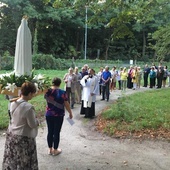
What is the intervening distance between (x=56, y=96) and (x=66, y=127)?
345 centimetres

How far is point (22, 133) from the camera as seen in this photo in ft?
14.3

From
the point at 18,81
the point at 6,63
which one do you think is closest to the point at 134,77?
the point at 18,81

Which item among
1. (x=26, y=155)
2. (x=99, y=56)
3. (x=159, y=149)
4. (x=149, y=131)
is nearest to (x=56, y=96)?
(x=26, y=155)

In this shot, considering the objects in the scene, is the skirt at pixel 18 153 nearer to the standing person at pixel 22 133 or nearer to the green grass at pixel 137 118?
the standing person at pixel 22 133

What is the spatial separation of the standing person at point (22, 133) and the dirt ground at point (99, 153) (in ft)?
3.75

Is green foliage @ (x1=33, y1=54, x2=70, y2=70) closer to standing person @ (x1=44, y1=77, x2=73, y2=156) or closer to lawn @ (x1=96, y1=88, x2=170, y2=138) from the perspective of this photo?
lawn @ (x1=96, y1=88, x2=170, y2=138)

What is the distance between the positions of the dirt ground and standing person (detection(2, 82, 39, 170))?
1142 mm

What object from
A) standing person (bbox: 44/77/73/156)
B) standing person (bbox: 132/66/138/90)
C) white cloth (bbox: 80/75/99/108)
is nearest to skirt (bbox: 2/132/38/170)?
standing person (bbox: 44/77/73/156)

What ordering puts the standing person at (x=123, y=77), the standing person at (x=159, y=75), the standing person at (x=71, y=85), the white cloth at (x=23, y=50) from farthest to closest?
1. the standing person at (x=159, y=75)
2. the standing person at (x=123, y=77)
3. the standing person at (x=71, y=85)
4. the white cloth at (x=23, y=50)

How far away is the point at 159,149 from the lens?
7.20 meters

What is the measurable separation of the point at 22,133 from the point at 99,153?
9.25 ft

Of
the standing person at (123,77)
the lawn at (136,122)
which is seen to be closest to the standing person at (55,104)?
the lawn at (136,122)

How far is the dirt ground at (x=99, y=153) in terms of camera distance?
5816 mm

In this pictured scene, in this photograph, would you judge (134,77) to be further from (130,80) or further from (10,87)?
(10,87)
